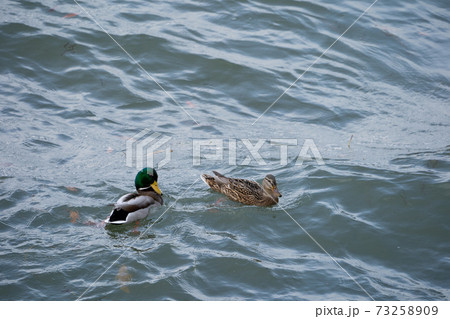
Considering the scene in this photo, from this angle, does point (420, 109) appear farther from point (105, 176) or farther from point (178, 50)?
point (105, 176)

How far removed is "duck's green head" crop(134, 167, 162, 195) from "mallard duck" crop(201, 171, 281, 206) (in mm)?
910

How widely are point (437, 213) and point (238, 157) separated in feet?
10.5

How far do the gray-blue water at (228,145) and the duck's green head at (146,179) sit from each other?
37 cm

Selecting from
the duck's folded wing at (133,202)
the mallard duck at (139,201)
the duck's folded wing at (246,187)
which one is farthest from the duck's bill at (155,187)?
the duck's folded wing at (246,187)

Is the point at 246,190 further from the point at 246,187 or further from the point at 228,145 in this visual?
the point at 228,145

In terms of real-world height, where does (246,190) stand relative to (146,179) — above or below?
below

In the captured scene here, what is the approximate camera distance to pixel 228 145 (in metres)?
9.57

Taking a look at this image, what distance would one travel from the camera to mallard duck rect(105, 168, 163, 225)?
747 centimetres

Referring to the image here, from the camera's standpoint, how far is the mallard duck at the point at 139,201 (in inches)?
294

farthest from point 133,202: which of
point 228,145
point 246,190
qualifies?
point 228,145

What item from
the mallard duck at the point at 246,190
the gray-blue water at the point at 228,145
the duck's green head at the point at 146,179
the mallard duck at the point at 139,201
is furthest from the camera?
the mallard duck at the point at 246,190

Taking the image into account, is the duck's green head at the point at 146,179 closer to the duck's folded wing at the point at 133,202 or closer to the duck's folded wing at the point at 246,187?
the duck's folded wing at the point at 133,202

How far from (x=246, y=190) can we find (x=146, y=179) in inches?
56.3
